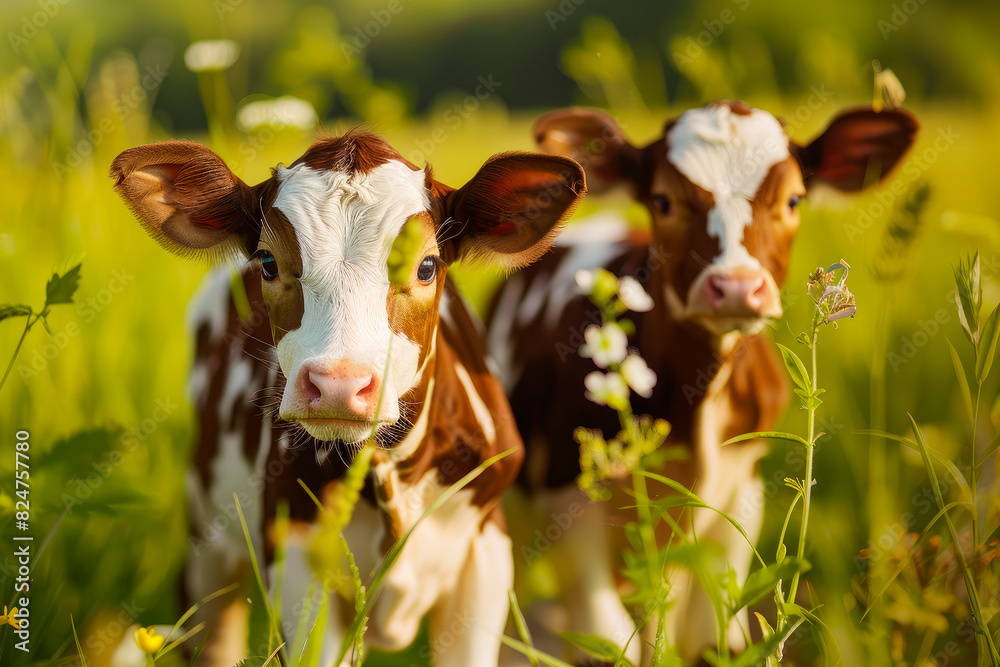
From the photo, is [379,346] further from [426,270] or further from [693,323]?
[693,323]

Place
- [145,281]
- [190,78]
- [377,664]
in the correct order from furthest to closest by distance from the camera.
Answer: [190,78] < [145,281] < [377,664]

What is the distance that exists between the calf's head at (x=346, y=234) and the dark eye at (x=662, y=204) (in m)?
0.56

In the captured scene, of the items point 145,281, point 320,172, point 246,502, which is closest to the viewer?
point 320,172

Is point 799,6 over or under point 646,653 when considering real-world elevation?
over

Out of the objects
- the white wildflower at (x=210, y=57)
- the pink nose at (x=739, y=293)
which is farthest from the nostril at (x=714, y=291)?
the white wildflower at (x=210, y=57)

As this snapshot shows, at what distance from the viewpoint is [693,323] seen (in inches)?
88.0

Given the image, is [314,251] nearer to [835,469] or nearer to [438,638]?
[438,638]

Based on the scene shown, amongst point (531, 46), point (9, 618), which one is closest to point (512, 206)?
point (9, 618)

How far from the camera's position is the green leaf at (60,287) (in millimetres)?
1457

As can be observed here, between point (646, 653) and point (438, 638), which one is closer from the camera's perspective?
point (438, 638)

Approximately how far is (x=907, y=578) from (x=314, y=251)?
5.51 feet

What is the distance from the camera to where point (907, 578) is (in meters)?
1.89

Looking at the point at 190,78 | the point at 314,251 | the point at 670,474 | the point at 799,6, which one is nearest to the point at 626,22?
the point at 799,6

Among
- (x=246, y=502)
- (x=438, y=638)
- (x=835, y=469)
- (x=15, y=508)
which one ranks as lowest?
(x=835, y=469)
